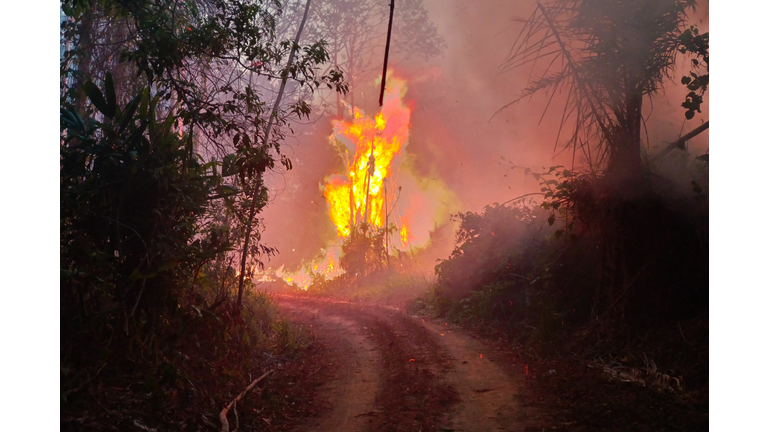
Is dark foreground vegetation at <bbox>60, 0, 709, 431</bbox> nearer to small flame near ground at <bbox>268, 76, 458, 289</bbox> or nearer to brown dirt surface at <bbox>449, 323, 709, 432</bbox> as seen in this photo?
brown dirt surface at <bbox>449, 323, 709, 432</bbox>

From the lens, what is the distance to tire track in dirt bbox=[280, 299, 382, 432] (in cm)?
512

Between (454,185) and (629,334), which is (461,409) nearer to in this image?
(629,334)

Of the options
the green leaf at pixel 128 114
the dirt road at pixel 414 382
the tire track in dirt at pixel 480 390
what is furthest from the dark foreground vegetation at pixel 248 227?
the tire track in dirt at pixel 480 390

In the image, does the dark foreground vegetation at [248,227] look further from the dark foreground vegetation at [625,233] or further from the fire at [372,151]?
the fire at [372,151]

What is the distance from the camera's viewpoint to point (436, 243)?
19.2 meters

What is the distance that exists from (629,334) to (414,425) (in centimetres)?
334

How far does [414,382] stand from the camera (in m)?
6.34

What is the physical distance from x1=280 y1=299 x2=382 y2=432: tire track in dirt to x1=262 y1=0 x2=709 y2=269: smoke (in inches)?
124

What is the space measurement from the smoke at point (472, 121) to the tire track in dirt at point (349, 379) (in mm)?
3160

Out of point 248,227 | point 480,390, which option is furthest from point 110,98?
point 480,390

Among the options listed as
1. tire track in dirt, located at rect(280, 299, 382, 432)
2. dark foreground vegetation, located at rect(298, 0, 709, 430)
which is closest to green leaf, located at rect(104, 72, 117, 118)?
tire track in dirt, located at rect(280, 299, 382, 432)

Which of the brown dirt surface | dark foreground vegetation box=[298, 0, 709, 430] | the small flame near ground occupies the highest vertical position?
the small flame near ground
